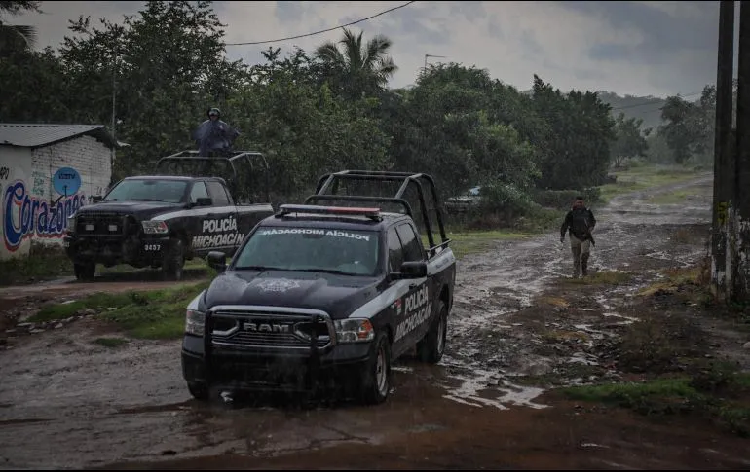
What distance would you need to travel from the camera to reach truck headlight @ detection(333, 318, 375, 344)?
26.7 feet

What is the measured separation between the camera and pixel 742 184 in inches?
627

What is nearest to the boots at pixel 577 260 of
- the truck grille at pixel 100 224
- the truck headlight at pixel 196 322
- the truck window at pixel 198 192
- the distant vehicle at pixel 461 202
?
the truck window at pixel 198 192

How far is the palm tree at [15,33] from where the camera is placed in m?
31.7

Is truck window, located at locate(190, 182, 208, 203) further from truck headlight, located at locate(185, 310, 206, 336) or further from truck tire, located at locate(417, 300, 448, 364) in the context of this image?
truck headlight, located at locate(185, 310, 206, 336)

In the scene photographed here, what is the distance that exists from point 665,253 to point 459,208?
1292 centimetres

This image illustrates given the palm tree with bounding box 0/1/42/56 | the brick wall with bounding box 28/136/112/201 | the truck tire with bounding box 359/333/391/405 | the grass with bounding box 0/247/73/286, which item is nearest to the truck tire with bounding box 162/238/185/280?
the grass with bounding box 0/247/73/286

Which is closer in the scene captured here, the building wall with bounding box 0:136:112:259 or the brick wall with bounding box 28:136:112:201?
the building wall with bounding box 0:136:112:259

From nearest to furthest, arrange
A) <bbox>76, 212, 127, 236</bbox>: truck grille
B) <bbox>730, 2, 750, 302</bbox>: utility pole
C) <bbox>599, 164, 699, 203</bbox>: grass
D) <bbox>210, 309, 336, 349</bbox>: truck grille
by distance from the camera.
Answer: <bbox>210, 309, 336, 349</bbox>: truck grille → <bbox>730, 2, 750, 302</bbox>: utility pole → <bbox>76, 212, 127, 236</bbox>: truck grille → <bbox>599, 164, 699, 203</bbox>: grass

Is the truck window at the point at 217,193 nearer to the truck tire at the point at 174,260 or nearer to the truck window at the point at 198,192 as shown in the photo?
the truck window at the point at 198,192

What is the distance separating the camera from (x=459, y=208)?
40344mm

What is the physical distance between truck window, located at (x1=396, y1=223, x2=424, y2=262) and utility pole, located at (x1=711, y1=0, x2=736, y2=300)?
7.48 meters

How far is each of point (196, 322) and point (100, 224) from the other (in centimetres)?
954

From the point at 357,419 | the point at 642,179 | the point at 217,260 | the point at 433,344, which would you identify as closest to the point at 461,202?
the point at 433,344

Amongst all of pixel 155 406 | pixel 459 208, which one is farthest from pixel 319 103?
pixel 155 406
